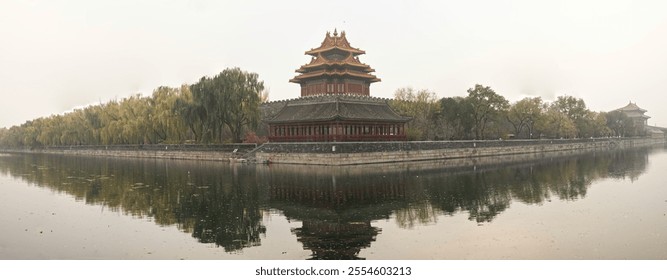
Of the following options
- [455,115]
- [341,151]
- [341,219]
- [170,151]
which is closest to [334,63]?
[341,151]

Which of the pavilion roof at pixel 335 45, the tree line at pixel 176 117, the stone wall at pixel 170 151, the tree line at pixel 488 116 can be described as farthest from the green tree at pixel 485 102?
the stone wall at pixel 170 151

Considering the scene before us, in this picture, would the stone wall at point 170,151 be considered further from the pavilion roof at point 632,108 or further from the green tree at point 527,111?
the pavilion roof at point 632,108

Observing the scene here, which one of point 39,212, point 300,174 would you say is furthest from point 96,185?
point 300,174

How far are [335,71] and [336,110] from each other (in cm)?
737

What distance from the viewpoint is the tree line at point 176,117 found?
46500 millimetres

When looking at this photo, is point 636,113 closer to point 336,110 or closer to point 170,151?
point 336,110

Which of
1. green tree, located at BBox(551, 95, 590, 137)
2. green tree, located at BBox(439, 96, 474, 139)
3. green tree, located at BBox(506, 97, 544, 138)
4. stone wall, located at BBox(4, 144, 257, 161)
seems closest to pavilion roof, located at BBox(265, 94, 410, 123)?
stone wall, located at BBox(4, 144, 257, 161)

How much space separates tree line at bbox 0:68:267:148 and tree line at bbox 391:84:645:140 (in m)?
17.2

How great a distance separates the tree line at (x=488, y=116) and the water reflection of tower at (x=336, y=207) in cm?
2871

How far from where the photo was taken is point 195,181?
2852cm

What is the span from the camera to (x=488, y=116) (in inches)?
2387

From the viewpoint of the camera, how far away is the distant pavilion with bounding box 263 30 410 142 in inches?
1682

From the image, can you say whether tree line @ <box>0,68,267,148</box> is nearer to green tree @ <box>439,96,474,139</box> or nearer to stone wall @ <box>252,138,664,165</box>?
stone wall @ <box>252,138,664,165</box>
